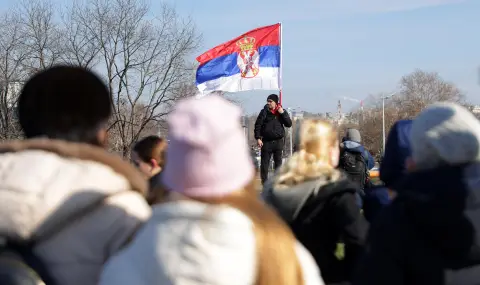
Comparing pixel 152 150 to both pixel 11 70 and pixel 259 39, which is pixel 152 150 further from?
pixel 11 70

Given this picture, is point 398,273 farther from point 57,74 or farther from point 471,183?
point 57,74

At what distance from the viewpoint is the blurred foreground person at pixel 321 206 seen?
3.61 metres

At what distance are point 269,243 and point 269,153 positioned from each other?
1068 centimetres

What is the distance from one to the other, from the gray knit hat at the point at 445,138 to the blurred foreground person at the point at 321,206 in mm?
840

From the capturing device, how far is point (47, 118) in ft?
8.30

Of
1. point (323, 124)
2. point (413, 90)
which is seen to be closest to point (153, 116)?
point (323, 124)

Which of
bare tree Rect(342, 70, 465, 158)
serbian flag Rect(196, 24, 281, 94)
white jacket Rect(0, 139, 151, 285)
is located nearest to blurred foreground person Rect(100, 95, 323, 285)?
white jacket Rect(0, 139, 151, 285)

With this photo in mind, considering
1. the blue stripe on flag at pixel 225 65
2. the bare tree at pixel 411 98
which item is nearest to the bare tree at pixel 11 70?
the blue stripe on flag at pixel 225 65

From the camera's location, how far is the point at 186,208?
203 centimetres

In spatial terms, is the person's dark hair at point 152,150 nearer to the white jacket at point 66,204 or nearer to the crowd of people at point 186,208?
the crowd of people at point 186,208

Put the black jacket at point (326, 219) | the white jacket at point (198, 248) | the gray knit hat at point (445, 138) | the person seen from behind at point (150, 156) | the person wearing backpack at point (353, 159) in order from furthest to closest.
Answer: the person wearing backpack at point (353, 159) < the person seen from behind at point (150, 156) < the black jacket at point (326, 219) < the gray knit hat at point (445, 138) < the white jacket at point (198, 248)

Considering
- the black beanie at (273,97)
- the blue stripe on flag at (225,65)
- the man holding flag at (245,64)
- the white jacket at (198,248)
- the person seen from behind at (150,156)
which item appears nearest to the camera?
the white jacket at (198,248)

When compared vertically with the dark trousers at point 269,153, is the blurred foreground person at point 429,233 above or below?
above

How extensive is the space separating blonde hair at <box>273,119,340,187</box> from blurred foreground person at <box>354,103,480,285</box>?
1070mm
